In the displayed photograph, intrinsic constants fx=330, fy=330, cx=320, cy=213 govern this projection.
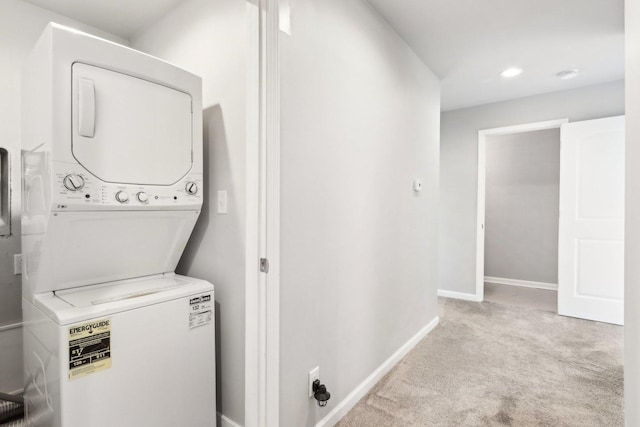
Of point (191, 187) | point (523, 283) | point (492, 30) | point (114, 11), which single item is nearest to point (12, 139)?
point (114, 11)

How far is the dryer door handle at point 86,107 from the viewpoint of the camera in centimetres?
121

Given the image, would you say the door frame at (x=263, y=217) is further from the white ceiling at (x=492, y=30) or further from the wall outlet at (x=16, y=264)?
the wall outlet at (x=16, y=264)

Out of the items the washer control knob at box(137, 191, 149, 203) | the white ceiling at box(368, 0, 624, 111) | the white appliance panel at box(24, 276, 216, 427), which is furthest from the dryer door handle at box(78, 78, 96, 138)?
the white ceiling at box(368, 0, 624, 111)

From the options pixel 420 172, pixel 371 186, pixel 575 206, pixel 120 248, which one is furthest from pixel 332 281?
pixel 575 206

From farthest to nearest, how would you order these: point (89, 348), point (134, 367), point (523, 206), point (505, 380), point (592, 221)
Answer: point (523, 206) → point (592, 221) → point (505, 380) → point (134, 367) → point (89, 348)

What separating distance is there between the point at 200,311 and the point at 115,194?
61 cm

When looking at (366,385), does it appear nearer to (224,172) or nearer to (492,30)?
(224,172)

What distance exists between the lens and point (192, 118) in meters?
1.55

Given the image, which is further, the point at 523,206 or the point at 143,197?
the point at 523,206

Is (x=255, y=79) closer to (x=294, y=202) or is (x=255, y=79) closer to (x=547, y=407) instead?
(x=294, y=202)

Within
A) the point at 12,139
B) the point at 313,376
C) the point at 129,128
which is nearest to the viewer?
the point at 129,128

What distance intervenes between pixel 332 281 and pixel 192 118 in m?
1.06

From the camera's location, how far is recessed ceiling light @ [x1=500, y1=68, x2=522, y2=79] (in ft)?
9.57

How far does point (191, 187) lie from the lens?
155cm
